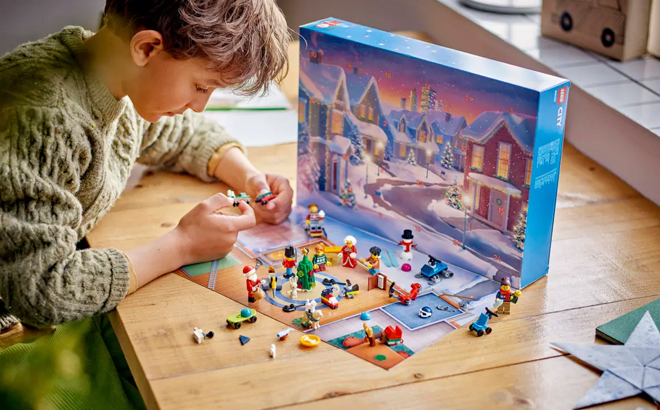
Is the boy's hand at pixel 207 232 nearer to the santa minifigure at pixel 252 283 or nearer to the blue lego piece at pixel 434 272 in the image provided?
the santa minifigure at pixel 252 283

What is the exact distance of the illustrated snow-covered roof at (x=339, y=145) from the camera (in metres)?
1.06

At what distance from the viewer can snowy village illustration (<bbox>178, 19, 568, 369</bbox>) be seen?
856 millimetres

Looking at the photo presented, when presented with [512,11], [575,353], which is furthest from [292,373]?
[512,11]

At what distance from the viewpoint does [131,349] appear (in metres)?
0.83

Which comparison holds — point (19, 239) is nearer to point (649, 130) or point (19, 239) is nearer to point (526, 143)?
point (526, 143)

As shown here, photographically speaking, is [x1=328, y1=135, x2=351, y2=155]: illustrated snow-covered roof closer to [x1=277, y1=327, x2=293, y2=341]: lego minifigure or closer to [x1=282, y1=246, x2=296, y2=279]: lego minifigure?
[x1=282, y1=246, x2=296, y2=279]: lego minifigure

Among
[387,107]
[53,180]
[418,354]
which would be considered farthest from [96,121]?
[418,354]

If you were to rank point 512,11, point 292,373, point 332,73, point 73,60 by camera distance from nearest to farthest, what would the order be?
point 292,373
point 73,60
point 332,73
point 512,11

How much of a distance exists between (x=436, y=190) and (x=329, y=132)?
19 cm

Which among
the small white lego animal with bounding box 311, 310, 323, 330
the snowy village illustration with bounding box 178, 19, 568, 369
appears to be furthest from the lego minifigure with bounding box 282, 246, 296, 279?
the small white lego animal with bounding box 311, 310, 323, 330

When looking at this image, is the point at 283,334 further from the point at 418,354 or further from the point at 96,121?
the point at 96,121

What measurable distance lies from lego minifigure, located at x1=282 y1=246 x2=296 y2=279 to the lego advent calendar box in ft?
0.50

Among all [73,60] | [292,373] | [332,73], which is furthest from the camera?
[332,73]

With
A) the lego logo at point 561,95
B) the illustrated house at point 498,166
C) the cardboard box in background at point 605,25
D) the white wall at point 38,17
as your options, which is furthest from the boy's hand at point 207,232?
the cardboard box in background at point 605,25
